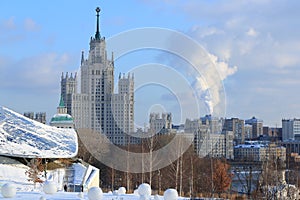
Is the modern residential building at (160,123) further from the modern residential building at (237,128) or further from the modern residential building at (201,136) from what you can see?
the modern residential building at (237,128)

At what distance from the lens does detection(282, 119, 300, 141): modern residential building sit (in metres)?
143

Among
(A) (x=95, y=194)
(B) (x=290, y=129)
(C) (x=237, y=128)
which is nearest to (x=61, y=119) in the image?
(A) (x=95, y=194)

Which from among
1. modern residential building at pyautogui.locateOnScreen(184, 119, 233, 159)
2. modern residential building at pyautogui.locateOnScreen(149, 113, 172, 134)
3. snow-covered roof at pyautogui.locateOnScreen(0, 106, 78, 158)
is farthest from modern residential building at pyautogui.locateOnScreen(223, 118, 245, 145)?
snow-covered roof at pyautogui.locateOnScreen(0, 106, 78, 158)

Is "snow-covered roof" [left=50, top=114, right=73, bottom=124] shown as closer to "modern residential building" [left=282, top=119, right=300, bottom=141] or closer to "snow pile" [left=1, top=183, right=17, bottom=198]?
"snow pile" [left=1, top=183, right=17, bottom=198]

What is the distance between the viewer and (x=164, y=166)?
52.8 meters

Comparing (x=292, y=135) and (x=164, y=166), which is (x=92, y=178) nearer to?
(x=164, y=166)

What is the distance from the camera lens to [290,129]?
149 meters

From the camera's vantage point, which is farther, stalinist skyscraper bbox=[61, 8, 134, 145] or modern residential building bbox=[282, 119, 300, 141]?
modern residential building bbox=[282, 119, 300, 141]

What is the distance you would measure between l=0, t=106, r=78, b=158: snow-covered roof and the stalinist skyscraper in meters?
25.1

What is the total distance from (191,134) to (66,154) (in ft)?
69.8

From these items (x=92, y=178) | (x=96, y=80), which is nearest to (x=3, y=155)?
(x=92, y=178)

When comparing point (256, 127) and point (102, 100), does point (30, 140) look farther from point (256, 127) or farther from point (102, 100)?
→ point (256, 127)

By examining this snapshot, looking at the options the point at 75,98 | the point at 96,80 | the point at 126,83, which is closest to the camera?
the point at 126,83

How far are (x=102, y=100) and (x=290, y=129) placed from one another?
76677mm
